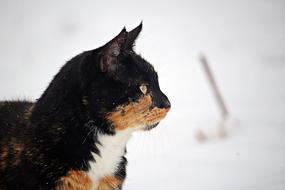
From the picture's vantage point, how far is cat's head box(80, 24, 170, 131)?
106 inches

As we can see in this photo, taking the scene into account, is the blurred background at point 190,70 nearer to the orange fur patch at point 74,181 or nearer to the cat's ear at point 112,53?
the cat's ear at point 112,53

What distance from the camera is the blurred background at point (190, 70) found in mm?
5305

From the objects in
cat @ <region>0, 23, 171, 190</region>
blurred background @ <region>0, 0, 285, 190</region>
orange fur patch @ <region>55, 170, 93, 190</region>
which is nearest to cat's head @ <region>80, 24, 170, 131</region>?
cat @ <region>0, 23, 171, 190</region>

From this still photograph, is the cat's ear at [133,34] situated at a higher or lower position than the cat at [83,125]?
higher

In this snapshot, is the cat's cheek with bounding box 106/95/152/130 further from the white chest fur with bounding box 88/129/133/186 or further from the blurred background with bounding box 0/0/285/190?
the blurred background with bounding box 0/0/285/190

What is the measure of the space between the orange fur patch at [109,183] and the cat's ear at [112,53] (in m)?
0.81

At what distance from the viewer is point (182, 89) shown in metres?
14.0

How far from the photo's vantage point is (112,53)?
9.13 feet

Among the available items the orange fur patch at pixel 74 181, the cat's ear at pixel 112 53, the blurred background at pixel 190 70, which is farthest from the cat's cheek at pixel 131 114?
the blurred background at pixel 190 70

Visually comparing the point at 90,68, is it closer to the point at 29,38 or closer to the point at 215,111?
the point at 215,111

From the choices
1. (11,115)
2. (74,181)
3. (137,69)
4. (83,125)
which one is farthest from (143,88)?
(11,115)

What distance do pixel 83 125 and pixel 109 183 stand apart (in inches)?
20.5

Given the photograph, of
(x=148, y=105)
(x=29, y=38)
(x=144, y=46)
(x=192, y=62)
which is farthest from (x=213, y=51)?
(x=148, y=105)

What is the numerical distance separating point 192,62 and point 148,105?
13949mm
